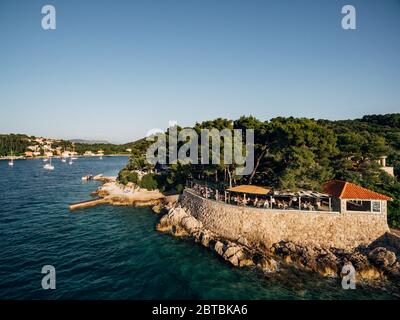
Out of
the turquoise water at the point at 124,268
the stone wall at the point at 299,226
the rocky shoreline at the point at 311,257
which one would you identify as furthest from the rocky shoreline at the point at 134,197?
the rocky shoreline at the point at 311,257

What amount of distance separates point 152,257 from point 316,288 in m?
12.5

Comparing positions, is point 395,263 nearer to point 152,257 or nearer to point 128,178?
point 152,257

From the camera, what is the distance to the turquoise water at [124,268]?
14.8 m

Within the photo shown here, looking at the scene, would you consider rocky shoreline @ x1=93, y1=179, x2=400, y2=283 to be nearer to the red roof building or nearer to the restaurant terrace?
the red roof building

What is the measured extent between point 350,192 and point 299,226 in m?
5.22

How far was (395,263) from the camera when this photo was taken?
16.3 metres

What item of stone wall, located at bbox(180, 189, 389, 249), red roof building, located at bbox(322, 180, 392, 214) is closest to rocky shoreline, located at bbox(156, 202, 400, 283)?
stone wall, located at bbox(180, 189, 389, 249)

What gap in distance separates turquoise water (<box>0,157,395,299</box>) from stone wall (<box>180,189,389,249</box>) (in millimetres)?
3577

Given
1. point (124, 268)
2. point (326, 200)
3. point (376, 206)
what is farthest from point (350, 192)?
point (124, 268)

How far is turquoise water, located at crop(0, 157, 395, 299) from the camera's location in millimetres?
14773

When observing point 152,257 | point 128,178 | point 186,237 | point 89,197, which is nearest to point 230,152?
point 186,237

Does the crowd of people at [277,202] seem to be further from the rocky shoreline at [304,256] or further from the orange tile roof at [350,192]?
the rocky shoreline at [304,256]

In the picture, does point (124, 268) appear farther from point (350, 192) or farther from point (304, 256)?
point (350, 192)

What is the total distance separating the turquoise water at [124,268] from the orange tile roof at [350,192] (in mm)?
6996
